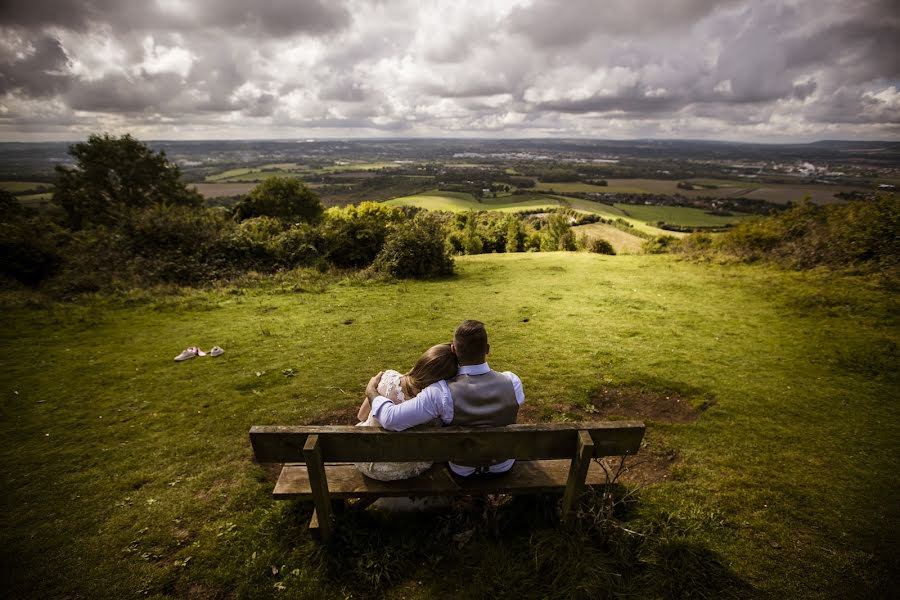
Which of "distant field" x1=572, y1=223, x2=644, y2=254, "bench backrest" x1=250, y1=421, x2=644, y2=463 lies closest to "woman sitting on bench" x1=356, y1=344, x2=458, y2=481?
"bench backrest" x1=250, y1=421, x2=644, y2=463

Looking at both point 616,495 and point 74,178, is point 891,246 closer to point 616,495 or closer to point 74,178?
A: point 616,495

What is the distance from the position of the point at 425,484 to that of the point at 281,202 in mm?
53410

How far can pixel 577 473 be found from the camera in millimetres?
3773

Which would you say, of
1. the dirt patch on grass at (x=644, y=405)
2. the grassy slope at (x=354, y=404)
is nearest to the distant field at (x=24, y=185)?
the grassy slope at (x=354, y=404)

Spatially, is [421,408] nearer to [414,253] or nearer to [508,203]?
[414,253]

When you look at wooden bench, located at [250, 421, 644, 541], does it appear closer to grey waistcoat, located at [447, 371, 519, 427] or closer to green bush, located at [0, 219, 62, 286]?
grey waistcoat, located at [447, 371, 519, 427]

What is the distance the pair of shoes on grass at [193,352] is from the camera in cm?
969

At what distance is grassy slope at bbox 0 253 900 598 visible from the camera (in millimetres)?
3943

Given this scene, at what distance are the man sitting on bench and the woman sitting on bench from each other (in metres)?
0.11

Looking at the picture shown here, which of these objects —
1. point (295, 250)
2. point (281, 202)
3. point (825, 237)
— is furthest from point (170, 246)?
point (281, 202)

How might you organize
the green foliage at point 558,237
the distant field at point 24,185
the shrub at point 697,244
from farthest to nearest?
the green foliage at point 558,237 → the distant field at point 24,185 → the shrub at point 697,244

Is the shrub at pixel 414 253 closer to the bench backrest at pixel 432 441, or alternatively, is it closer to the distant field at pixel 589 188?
the bench backrest at pixel 432 441

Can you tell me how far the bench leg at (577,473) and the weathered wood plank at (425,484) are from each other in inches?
6.4

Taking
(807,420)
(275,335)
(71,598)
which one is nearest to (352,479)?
(71,598)
